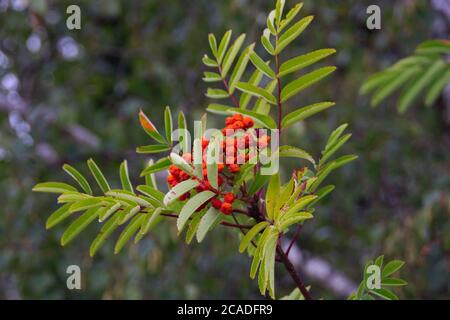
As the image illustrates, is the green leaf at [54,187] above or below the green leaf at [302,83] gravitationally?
below

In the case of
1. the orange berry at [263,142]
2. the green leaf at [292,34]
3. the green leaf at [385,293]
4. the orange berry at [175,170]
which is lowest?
the green leaf at [385,293]

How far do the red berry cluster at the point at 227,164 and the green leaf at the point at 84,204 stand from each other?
113 mm

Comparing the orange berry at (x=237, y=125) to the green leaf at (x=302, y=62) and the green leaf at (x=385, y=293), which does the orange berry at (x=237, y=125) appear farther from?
the green leaf at (x=385, y=293)

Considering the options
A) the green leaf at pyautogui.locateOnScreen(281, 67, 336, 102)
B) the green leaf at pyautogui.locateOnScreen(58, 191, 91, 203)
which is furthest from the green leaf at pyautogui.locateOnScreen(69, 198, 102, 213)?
the green leaf at pyautogui.locateOnScreen(281, 67, 336, 102)

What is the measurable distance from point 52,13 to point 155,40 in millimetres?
622

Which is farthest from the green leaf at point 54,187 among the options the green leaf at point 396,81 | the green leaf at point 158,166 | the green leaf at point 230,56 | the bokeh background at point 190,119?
the bokeh background at point 190,119

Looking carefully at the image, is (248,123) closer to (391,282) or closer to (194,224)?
(194,224)

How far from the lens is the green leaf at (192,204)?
0.89 metres

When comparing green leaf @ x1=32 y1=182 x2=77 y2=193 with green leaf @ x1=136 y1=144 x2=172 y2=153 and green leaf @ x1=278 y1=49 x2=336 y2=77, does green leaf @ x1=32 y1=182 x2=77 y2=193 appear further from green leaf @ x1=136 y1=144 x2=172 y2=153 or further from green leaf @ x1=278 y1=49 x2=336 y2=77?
green leaf @ x1=278 y1=49 x2=336 y2=77

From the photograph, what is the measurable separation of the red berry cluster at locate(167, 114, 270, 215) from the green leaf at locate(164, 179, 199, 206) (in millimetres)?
19

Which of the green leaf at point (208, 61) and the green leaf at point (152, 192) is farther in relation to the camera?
the green leaf at point (208, 61)

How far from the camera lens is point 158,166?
1.00 m

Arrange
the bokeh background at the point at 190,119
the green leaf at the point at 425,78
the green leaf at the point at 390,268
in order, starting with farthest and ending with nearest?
the bokeh background at the point at 190,119, the green leaf at the point at 425,78, the green leaf at the point at 390,268

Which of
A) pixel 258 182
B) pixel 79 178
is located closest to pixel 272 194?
pixel 258 182
